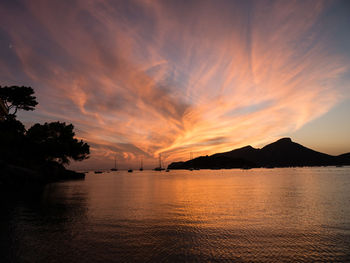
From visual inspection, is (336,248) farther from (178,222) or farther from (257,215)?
(178,222)

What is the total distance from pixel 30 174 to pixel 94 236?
5308 cm

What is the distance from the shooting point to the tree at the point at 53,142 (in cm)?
7894

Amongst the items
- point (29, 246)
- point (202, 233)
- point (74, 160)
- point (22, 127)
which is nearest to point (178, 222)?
point (202, 233)

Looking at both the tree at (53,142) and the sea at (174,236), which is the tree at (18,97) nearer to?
the tree at (53,142)

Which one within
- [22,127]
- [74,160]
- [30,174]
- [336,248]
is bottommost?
[336,248]

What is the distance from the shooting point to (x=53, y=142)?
269ft

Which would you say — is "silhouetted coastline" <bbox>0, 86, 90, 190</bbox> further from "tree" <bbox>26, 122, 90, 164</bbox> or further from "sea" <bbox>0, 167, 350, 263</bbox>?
"sea" <bbox>0, 167, 350, 263</bbox>

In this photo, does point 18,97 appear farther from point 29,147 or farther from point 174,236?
point 174,236

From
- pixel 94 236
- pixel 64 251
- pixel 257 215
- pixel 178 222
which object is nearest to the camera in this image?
pixel 64 251

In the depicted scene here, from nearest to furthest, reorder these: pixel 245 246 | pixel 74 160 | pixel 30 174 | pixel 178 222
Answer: pixel 245 246 < pixel 178 222 < pixel 30 174 < pixel 74 160

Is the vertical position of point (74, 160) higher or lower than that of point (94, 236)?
higher

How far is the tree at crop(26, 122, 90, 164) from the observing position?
7894 cm

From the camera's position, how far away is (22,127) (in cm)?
7481

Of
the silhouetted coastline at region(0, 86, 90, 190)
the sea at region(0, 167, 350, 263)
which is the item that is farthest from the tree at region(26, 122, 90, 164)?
the sea at region(0, 167, 350, 263)
